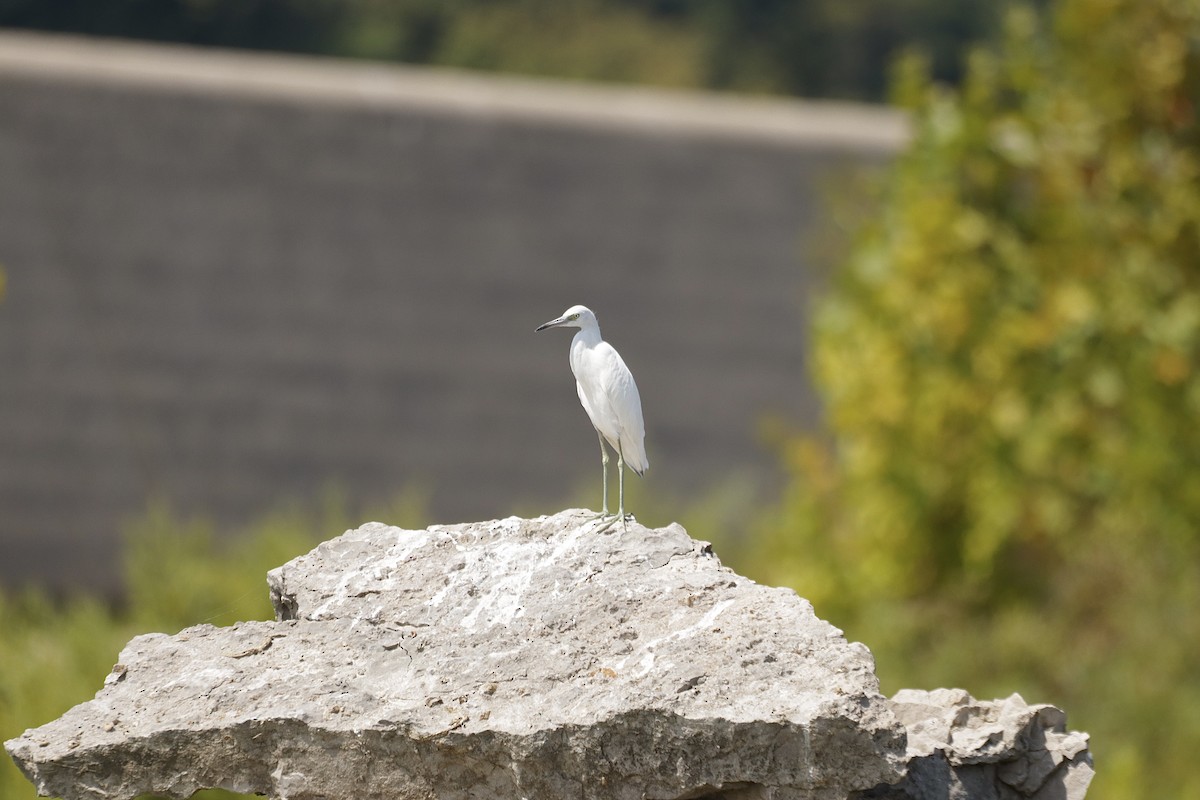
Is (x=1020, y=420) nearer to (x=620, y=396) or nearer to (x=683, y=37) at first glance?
(x=620, y=396)

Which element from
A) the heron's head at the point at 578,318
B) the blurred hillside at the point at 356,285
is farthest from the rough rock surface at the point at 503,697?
the blurred hillside at the point at 356,285

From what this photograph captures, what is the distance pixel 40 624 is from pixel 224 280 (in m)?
3.03

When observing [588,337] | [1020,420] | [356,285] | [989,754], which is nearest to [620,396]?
[588,337]

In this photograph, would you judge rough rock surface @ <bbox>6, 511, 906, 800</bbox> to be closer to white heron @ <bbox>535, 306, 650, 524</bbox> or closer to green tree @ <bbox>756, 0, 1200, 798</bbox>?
white heron @ <bbox>535, 306, 650, 524</bbox>

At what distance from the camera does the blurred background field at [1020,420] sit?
809 centimetres

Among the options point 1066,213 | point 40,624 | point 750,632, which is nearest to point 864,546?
point 1066,213

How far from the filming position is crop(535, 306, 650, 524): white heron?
3.69 meters

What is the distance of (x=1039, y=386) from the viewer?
838 cm

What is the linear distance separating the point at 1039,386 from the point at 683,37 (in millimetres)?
19365

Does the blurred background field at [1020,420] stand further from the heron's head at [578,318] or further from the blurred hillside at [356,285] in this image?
the heron's head at [578,318]

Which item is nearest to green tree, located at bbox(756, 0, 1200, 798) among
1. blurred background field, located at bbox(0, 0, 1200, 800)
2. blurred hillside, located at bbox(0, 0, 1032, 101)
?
blurred background field, located at bbox(0, 0, 1200, 800)

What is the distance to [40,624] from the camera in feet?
27.9

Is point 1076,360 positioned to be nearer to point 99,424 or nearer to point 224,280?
point 224,280

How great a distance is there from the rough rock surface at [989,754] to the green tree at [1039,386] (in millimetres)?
3928
